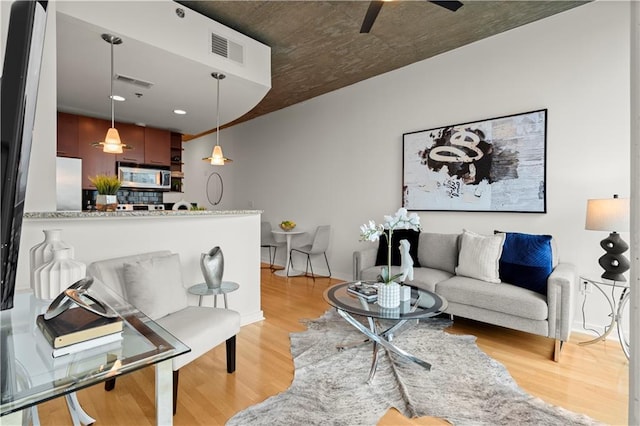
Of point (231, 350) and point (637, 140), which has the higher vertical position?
point (637, 140)

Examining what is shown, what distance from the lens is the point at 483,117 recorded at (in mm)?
3633

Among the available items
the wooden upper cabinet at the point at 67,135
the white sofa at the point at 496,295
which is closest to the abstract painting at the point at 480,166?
the white sofa at the point at 496,295

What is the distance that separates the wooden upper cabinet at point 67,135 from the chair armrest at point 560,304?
20.1 ft

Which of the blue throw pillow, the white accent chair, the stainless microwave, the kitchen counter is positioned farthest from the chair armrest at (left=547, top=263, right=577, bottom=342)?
the stainless microwave

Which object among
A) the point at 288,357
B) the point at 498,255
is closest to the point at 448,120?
the point at 498,255

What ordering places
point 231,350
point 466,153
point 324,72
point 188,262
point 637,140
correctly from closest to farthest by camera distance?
point 637,140, point 231,350, point 188,262, point 466,153, point 324,72

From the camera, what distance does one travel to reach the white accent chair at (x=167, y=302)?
1956 millimetres

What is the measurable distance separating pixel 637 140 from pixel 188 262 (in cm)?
283

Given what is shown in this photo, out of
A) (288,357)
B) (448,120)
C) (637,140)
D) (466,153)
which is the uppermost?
(448,120)

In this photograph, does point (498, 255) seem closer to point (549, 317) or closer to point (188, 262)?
point (549, 317)

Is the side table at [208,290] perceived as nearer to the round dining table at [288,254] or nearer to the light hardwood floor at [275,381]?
the light hardwood floor at [275,381]

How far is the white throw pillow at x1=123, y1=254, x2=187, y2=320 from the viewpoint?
2.01 metres

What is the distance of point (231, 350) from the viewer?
226cm

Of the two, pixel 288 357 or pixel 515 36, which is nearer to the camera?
pixel 288 357
